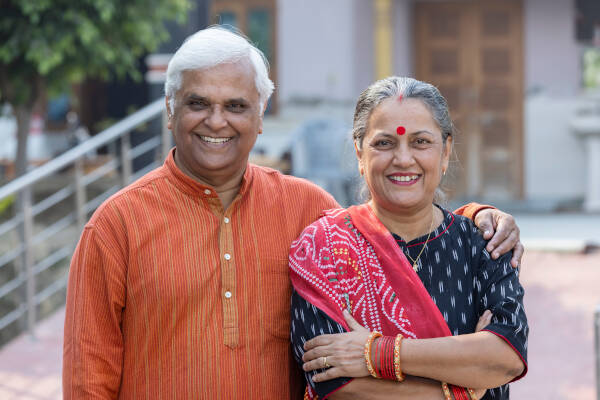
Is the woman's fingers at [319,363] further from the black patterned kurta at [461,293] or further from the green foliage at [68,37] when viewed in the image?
the green foliage at [68,37]

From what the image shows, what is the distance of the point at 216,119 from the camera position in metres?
1.91

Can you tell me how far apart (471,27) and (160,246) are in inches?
359

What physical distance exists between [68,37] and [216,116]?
13.8ft

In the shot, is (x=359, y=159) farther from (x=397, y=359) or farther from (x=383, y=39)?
(x=383, y=39)

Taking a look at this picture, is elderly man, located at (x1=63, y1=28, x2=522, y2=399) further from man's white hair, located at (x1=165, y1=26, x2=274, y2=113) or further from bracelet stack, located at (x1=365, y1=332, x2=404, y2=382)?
bracelet stack, located at (x1=365, y1=332, x2=404, y2=382)

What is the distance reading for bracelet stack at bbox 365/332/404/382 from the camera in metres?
1.82

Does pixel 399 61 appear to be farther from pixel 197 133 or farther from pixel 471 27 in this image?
pixel 197 133

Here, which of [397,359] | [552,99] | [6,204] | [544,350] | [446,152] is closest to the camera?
[397,359]

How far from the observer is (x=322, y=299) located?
1892mm

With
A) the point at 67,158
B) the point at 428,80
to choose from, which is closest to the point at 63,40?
the point at 67,158

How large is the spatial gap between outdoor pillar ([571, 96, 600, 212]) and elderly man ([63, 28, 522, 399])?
8051 mm

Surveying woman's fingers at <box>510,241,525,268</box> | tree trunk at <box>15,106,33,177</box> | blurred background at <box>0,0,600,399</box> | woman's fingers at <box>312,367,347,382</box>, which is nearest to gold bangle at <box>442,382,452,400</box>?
woman's fingers at <box>312,367,347,382</box>

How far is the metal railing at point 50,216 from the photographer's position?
4348mm

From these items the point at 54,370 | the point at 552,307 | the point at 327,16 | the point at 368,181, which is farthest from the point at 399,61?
the point at 368,181
